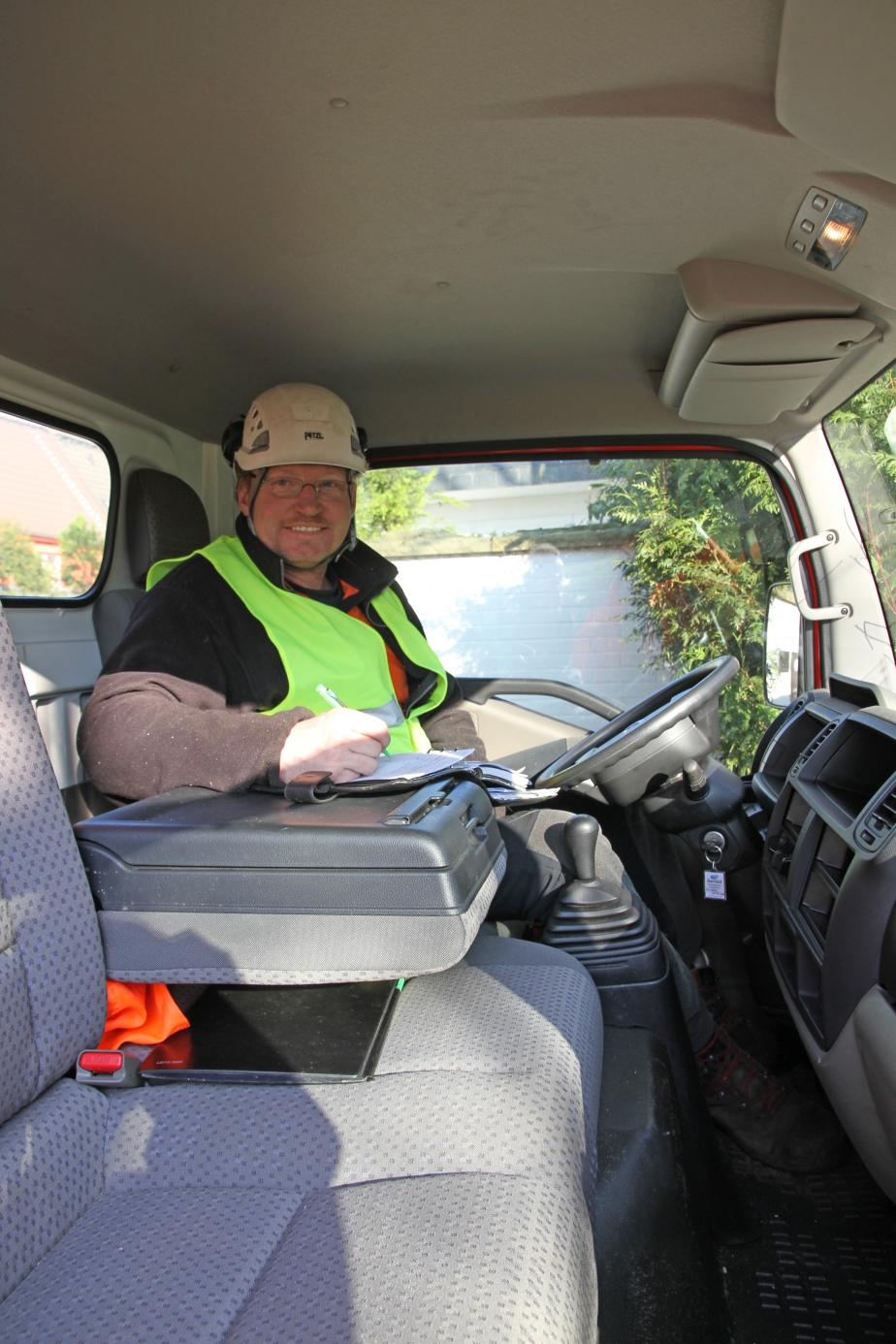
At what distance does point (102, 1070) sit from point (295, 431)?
149 cm

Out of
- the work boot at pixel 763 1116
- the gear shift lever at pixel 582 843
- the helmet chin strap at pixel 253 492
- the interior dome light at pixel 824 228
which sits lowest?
the work boot at pixel 763 1116

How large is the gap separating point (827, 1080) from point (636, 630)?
1520 millimetres

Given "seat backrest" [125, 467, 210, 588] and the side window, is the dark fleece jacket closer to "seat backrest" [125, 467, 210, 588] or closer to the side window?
"seat backrest" [125, 467, 210, 588]

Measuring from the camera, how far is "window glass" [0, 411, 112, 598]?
2018 mm

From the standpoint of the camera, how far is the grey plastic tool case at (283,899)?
1.14m

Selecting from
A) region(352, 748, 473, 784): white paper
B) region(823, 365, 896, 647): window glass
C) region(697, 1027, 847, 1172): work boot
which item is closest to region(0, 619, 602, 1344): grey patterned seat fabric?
region(352, 748, 473, 784): white paper

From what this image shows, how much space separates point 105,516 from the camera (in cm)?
239

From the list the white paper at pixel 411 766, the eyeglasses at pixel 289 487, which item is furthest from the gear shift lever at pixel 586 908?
the eyeglasses at pixel 289 487

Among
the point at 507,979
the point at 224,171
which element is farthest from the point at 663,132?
the point at 507,979

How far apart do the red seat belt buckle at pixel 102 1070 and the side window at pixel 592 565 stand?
74.5 inches

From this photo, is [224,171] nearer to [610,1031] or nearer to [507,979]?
[507,979]

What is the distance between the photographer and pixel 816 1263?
1.55 m

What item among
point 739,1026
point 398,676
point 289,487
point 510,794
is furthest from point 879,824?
point 289,487

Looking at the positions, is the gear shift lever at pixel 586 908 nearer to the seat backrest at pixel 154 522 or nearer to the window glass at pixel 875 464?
the window glass at pixel 875 464
